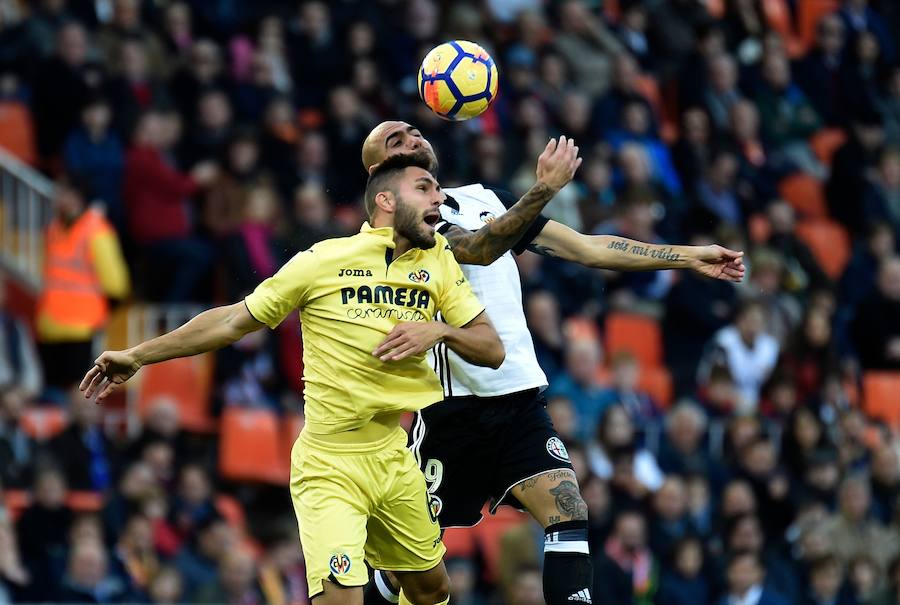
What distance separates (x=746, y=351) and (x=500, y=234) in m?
7.65

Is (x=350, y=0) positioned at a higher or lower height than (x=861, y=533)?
higher

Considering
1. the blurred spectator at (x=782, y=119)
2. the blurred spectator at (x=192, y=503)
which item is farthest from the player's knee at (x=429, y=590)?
the blurred spectator at (x=782, y=119)

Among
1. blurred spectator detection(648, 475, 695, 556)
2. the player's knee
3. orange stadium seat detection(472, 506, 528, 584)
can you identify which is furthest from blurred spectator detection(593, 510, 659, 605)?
the player's knee

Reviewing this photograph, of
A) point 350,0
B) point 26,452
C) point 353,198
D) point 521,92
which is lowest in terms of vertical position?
point 26,452

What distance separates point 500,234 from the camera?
8086 mm

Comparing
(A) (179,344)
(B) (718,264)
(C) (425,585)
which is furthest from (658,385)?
(A) (179,344)

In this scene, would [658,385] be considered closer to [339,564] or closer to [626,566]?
[626,566]

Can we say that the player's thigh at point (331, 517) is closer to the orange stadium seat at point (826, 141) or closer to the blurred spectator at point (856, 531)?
the blurred spectator at point (856, 531)

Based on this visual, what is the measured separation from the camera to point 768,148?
751 inches

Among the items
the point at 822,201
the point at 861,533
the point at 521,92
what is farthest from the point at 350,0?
the point at 861,533

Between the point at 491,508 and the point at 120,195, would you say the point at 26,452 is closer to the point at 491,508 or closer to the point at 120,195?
the point at 120,195

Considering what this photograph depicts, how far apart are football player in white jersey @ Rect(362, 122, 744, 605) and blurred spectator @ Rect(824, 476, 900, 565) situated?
20.1ft

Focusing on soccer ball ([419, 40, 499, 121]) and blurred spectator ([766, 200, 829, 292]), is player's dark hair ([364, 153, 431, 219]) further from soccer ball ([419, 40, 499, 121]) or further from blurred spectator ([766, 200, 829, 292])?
blurred spectator ([766, 200, 829, 292])

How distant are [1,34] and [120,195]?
198 cm
